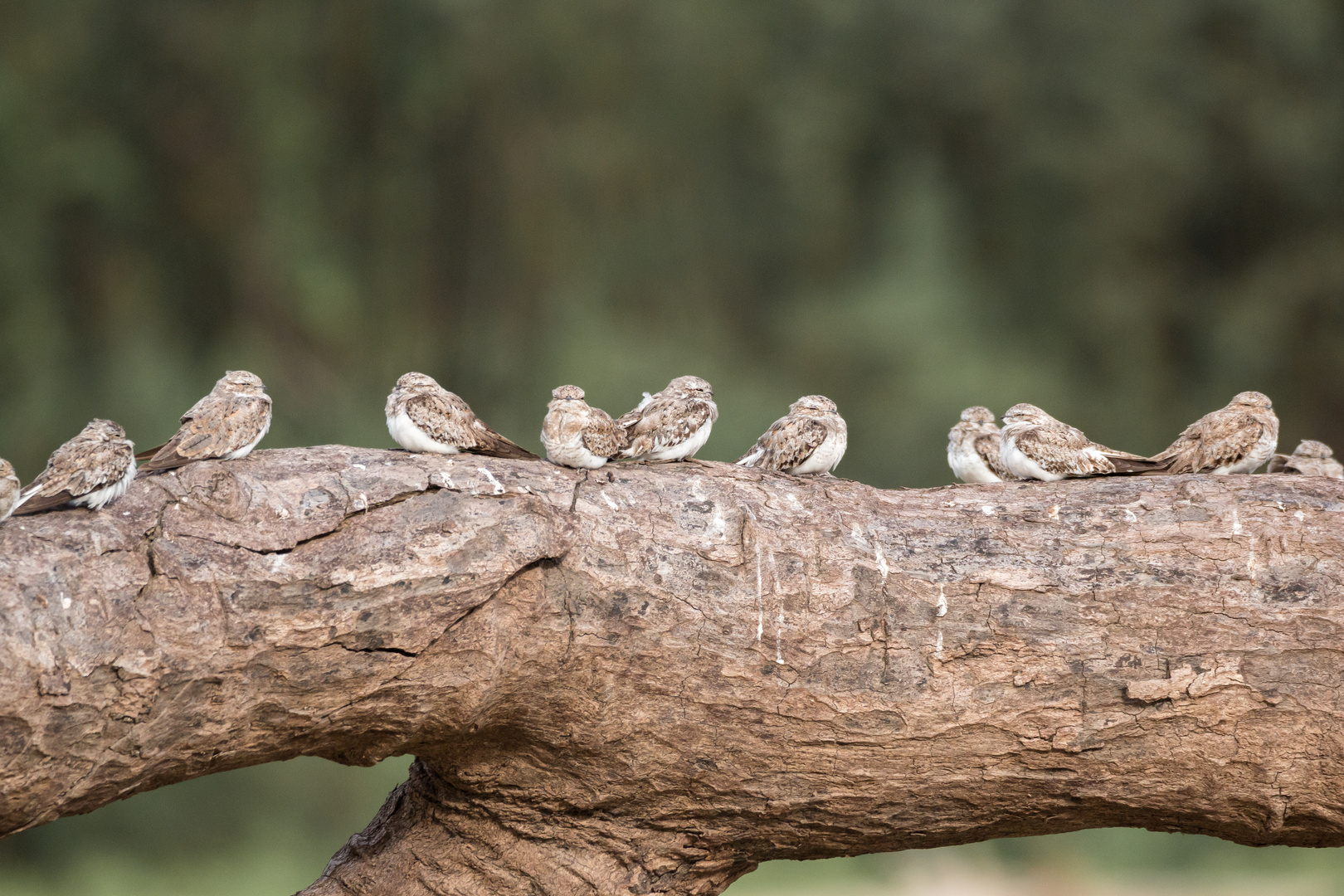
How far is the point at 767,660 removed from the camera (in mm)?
4566

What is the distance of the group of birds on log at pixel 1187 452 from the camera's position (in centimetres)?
530

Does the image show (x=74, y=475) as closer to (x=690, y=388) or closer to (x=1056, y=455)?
(x=690, y=388)

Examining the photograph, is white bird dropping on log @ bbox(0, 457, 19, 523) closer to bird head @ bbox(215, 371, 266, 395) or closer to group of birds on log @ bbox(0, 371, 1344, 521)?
group of birds on log @ bbox(0, 371, 1344, 521)

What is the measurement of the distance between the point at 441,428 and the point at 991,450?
2689mm

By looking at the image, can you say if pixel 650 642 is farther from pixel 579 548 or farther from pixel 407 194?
pixel 407 194

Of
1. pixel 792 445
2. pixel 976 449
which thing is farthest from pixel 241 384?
pixel 976 449

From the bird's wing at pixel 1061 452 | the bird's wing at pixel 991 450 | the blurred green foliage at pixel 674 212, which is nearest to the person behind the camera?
the bird's wing at pixel 1061 452

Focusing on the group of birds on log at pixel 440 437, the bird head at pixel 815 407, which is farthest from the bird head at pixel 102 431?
the bird head at pixel 815 407

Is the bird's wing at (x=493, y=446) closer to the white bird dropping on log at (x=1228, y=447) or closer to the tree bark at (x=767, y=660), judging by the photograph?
the tree bark at (x=767, y=660)

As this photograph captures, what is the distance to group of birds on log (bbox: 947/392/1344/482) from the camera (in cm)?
530

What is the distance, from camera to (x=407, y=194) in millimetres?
14312

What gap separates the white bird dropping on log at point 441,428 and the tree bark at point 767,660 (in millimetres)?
277

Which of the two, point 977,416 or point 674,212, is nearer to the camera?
point 977,416

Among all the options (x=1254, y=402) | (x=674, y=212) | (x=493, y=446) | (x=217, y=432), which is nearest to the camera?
(x=217, y=432)
